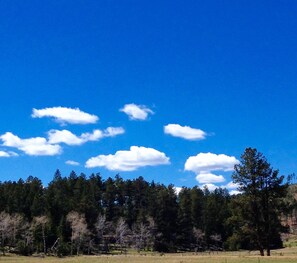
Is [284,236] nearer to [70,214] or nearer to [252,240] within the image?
[70,214]

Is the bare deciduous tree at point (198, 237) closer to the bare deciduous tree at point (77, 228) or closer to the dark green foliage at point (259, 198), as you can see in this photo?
the bare deciduous tree at point (77, 228)

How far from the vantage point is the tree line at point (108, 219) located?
109500 millimetres

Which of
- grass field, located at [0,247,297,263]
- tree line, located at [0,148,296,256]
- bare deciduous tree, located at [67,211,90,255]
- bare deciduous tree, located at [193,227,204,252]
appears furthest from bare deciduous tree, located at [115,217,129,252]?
grass field, located at [0,247,297,263]

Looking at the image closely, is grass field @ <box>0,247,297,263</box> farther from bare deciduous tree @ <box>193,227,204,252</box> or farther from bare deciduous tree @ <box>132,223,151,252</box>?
bare deciduous tree @ <box>193,227,204,252</box>

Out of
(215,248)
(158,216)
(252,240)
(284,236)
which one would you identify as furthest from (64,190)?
(252,240)

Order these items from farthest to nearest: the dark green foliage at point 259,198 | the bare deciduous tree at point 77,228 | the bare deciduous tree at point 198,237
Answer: the bare deciduous tree at point 198,237 → the bare deciduous tree at point 77,228 → the dark green foliage at point 259,198

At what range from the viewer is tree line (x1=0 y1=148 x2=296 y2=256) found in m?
110

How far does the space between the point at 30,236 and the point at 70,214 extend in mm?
11531

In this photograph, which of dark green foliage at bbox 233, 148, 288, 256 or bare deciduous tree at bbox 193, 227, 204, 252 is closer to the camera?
dark green foliage at bbox 233, 148, 288, 256

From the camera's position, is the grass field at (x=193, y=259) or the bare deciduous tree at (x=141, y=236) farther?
the bare deciduous tree at (x=141, y=236)

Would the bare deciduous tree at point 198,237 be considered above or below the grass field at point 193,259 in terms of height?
above

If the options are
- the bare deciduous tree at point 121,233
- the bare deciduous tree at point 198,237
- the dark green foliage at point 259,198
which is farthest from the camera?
the bare deciduous tree at point 198,237

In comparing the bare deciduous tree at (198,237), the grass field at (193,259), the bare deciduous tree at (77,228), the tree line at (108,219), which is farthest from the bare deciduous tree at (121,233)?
the grass field at (193,259)

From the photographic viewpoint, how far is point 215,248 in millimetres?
139500
